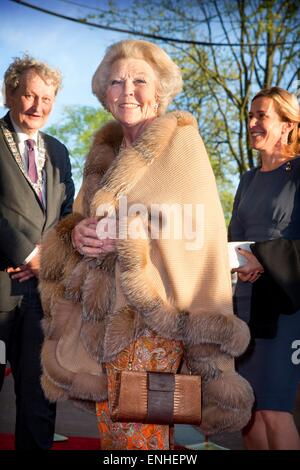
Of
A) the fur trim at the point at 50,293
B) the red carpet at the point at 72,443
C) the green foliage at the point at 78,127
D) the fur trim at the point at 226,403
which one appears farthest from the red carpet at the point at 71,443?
the green foliage at the point at 78,127

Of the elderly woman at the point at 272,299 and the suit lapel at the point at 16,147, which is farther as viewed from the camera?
the suit lapel at the point at 16,147

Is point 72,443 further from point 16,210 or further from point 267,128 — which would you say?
point 267,128

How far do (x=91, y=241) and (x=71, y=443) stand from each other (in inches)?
105

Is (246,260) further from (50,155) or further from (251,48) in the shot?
(251,48)

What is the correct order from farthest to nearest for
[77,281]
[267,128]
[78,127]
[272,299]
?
[78,127] → [267,128] → [272,299] → [77,281]

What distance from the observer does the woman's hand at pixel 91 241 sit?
2215 mm

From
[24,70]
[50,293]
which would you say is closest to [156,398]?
[50,293]

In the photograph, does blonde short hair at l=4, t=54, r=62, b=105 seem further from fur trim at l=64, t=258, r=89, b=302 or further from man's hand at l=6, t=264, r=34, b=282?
fur trim at l=64, t=258, r=89, b=302

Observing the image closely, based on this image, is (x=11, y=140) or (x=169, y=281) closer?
(x=169, y=281)

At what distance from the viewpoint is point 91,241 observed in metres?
2.25

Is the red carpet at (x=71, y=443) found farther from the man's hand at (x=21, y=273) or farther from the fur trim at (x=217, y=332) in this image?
the fur trim at (x=217, y=332)

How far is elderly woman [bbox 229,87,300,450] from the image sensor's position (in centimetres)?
280

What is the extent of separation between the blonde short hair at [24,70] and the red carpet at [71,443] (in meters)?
2.25

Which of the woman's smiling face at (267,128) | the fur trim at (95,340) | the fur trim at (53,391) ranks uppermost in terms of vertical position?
the woman's smiling face at (267,128)
